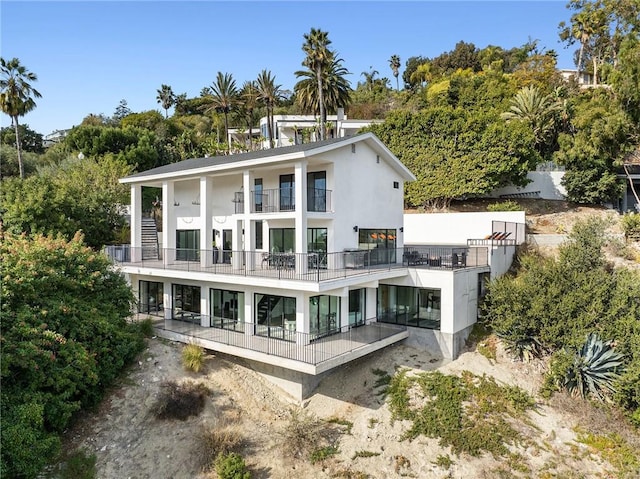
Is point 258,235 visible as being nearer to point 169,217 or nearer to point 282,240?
point 282,240

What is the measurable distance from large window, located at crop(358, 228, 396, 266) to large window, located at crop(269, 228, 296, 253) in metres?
3.52

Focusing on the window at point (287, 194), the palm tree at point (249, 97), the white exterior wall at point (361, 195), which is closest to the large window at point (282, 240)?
the window at point (287, 194)

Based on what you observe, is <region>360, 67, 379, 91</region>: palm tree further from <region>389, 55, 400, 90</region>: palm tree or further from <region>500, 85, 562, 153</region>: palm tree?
<region>500, 85, 562, 153</region>: palm tree

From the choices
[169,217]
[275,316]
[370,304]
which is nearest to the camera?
[275,316]

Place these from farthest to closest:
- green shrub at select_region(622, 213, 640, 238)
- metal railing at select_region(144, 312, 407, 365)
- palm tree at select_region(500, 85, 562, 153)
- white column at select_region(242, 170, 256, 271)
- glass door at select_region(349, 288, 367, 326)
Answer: palm tree at select_region(500, 85, 562, 153) → green shrub at select_region(622, 213, 640, 238) → glass door at select_region(349, 288, 367, 326) → white column at select_region(242, 170, 256, 271) → metal railing at select_region(144, 312, 407, 365)

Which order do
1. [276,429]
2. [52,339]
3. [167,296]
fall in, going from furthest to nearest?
[167,296] < [276,429] < [52,339]

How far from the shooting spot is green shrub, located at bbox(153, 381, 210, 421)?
13.9m

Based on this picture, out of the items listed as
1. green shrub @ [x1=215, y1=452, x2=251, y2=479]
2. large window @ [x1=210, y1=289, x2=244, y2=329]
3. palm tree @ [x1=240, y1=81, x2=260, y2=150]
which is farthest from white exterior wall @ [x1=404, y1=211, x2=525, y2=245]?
palm tree @ [x1=240, y1=81, x2=260, y2=150]

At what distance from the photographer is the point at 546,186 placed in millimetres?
36969

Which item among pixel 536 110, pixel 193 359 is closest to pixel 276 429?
pixel 193 359

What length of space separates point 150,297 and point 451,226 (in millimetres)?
21028

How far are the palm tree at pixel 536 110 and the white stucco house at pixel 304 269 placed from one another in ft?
68.4

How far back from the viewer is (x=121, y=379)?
1522 centimetres

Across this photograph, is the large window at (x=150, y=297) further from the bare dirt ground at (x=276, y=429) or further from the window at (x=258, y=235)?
the window at (x=258, y=235)
